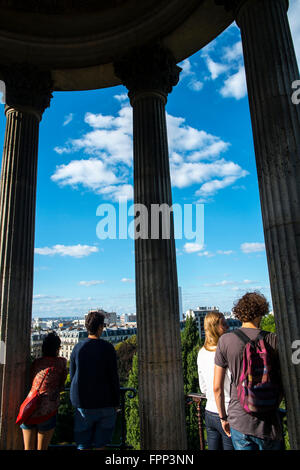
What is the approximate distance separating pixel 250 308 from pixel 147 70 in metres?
16.7

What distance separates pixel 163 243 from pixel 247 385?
9876 mm

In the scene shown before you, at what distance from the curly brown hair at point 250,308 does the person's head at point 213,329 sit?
3.31ft

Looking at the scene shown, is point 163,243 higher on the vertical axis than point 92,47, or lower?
lower

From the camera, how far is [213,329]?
32.7 ft

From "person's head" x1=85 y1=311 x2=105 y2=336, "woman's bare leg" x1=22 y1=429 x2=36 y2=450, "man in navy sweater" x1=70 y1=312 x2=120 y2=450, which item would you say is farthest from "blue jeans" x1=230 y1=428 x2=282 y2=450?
"woman's bare leg" x1=22 y1=429 x2=36 y2=450

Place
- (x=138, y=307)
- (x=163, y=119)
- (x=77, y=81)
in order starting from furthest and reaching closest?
(x=77, y=81) < (x=163, y=119) < (x=138, y=307)

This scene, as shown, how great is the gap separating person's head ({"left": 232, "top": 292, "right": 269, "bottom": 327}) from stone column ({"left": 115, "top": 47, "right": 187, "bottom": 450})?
7686 mm

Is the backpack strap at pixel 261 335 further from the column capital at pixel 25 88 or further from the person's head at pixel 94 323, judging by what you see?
the column capital at pixel 25 88

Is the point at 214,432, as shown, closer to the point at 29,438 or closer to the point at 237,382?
the point at 237,382

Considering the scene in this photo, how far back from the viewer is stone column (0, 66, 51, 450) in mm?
16297

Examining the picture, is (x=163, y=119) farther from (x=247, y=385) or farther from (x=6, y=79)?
(x=247, y=385)

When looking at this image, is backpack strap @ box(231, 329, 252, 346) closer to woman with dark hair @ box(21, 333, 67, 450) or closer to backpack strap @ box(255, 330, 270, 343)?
backpack strap @ box(255, 330, 270, 343)
